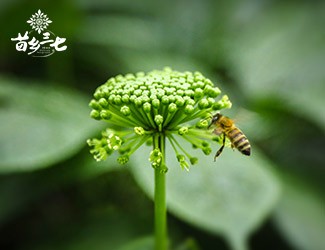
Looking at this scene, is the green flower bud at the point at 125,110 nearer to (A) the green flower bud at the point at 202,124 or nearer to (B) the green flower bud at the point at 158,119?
(B) the green flower bud at the point at 158,119

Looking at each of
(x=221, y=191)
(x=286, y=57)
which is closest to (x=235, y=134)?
(x=221, y=191)

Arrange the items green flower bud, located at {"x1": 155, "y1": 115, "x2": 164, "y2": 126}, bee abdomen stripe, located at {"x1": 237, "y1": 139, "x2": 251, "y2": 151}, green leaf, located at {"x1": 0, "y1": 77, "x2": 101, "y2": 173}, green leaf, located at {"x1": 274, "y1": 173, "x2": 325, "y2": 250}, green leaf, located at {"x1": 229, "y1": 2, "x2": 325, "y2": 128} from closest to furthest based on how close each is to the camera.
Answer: green flower bud, located at {"x1": 155, "y1": 115, "x2": 164, "y2": 126}
bee abdomen stripe, located at {"x1": 237, "y1": 139, "x2": 251, "y2": 151}
green leaf, located at {"x1": 0, "y1": 77, "x2": 101, "y2": 173}
green leaf, located at {"x1": 274, "y1": 173, "x2": 325, "y2": 250}
green leaf, located at {"x1": 229, "y1": 2, "x2": 325, "y2": 128}

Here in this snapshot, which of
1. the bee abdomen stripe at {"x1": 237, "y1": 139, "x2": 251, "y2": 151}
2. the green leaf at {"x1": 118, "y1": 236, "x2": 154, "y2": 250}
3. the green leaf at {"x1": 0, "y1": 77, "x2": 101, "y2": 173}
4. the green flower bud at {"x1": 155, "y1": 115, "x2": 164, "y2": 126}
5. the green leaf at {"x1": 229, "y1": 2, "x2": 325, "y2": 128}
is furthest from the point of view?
the green leaf at {"x1": 229, "y1": 2, "x2": 325, "y2": 128}

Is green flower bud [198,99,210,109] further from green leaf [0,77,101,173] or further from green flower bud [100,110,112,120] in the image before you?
green leaf [0,77,101,173]

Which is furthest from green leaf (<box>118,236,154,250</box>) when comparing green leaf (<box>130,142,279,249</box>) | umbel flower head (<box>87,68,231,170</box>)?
umbel flower head (<box>87,68,231,170</box>)

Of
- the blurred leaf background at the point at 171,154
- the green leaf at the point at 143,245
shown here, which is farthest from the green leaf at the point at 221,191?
the green leaf at the point at 143,245

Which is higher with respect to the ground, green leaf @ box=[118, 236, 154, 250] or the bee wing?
the bee wing
